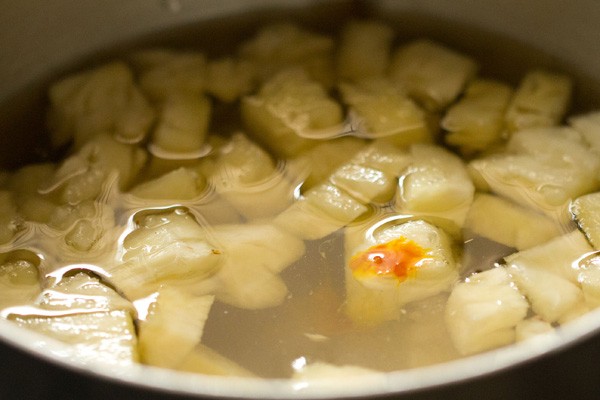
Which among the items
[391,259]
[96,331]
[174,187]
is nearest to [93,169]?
[174,187]

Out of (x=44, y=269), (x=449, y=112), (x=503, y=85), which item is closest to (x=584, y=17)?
(x=503, y=85)

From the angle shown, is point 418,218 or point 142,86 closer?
point 418,218

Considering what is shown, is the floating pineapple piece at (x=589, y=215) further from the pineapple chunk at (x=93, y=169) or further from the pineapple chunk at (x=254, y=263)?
the pineapple chunk at (x=93, y=169)

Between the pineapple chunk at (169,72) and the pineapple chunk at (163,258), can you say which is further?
the pineapple chunk at (169,72)

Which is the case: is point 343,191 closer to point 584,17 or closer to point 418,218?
point 418,218

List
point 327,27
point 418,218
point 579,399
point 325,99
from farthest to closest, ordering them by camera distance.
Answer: point 327,27 → point 325,99 → point 418,218 → point 579,399

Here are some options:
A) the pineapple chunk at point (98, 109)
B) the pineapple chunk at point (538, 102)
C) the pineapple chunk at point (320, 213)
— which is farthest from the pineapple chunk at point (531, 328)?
the pineapple chunk at point (98, 109)
